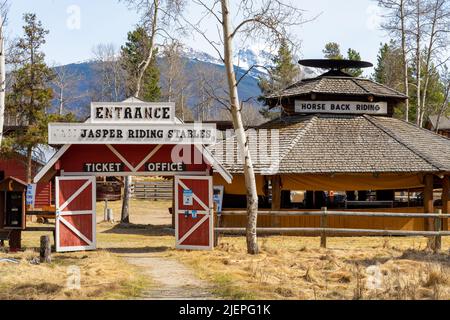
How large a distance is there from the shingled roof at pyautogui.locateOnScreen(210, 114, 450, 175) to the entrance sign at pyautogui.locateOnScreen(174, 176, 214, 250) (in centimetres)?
646

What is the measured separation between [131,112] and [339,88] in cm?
1346

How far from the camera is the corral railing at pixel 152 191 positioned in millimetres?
48625

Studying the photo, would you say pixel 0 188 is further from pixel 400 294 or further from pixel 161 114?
pixel 400 294

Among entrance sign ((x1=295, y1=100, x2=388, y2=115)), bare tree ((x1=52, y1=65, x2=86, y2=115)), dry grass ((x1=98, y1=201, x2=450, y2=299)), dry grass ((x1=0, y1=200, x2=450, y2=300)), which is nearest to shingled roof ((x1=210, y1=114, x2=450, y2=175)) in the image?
entrance sign ((x1=295, y1=100, x2=388, y2=115))

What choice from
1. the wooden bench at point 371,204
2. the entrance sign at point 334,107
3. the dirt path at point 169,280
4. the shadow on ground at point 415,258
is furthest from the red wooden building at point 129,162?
the entrance sign at point 334,107

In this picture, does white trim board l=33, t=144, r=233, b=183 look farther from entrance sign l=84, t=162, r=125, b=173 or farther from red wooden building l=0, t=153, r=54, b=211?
red wooden building l=0, t=153, r=54, b=211

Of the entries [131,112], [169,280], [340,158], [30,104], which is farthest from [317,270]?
[30,104]

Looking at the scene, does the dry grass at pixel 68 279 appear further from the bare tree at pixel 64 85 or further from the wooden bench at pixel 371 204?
the bare tree at pixel 64 85

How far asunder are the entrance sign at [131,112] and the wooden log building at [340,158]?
6164 mm

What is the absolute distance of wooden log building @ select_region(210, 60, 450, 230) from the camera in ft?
83.5
